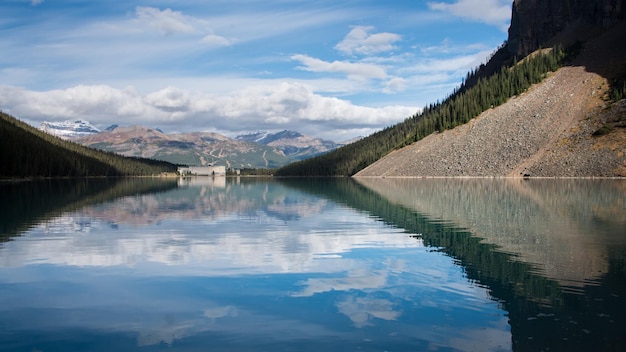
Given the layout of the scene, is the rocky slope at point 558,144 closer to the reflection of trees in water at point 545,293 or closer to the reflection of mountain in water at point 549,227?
the reflection of mountain in water at point 549,227

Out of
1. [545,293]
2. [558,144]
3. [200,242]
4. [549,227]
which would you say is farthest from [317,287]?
[558,144]

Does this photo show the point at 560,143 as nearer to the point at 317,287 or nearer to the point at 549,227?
the point at 549,227

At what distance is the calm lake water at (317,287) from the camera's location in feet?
57.1

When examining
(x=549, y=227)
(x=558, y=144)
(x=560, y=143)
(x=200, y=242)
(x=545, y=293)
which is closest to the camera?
(x=545, y=293)

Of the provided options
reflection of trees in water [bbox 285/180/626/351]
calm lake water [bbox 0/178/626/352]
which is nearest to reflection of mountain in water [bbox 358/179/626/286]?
calm lake water [bbox 0/178/626/352]

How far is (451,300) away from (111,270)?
18.2 meters

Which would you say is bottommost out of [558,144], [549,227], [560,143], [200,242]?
[200,242]

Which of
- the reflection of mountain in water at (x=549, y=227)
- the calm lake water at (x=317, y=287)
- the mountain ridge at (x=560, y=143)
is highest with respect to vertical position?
the mountain ridge at (x=560, y=143)

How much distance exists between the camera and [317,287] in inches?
971

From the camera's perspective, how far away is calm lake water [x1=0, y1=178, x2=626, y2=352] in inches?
685

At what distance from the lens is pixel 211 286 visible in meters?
25.0

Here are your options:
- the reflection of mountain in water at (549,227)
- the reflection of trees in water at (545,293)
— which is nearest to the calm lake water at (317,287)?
the reflection of trees in water at (545,293)

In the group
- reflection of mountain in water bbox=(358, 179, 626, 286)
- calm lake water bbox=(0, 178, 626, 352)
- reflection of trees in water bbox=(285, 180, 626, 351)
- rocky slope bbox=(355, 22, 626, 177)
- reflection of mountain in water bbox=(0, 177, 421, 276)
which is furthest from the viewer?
rocky slope bbox=(355, 22, 626, 177)

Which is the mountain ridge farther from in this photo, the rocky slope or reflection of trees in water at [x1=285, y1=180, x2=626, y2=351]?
reflection of trees in water at [x1=285, y1=180, x2=626, y2=351]
